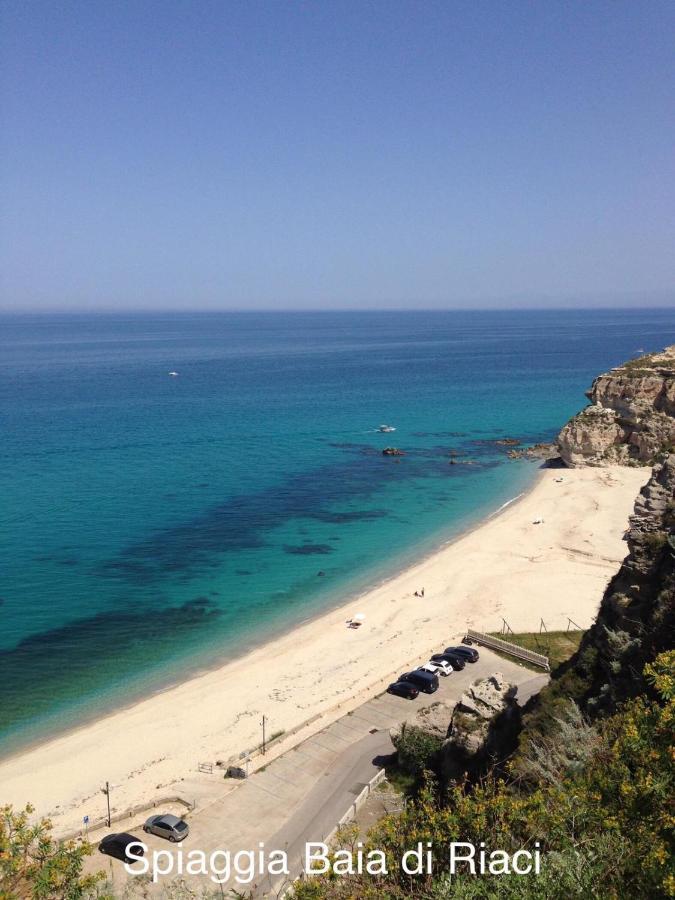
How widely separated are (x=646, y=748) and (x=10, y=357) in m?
214

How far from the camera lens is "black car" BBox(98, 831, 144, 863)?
71.6 ft

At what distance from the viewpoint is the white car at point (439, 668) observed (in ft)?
112

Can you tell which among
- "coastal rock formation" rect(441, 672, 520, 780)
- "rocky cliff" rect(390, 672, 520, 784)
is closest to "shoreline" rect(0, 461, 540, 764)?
"rocky cliff" rect(390, 672, 520, 784)

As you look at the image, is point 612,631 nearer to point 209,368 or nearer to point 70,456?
point 70,456

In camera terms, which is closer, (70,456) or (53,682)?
(53,682)

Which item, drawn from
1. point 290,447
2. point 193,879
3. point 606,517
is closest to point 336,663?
point 193,879

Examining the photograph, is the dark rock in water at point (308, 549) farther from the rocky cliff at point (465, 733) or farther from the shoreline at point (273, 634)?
the rocky cliff at point (465, 733)

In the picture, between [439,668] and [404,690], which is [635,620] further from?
[439,668]

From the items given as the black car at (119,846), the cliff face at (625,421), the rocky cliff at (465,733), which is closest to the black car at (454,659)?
the rocky cliff at (465,733)

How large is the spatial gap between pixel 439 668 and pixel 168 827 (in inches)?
629

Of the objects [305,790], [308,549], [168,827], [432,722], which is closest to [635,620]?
[432,722]

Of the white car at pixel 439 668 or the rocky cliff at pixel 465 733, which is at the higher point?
the rocky cliff at pixel 465 733

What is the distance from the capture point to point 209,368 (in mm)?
175000

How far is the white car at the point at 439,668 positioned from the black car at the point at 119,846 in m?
16.2
